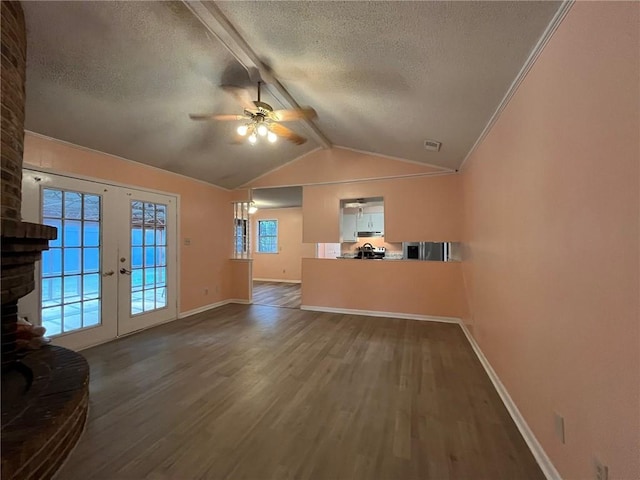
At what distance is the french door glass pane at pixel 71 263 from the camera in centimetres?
303

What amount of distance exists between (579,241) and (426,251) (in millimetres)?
3544

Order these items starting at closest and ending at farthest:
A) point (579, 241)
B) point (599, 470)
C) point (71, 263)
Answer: point (599, 470) → point (579, 241) → point (71, 263)

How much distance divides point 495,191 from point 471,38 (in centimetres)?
133

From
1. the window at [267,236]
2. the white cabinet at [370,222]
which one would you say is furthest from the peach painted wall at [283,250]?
the white cabinet at [370,222]

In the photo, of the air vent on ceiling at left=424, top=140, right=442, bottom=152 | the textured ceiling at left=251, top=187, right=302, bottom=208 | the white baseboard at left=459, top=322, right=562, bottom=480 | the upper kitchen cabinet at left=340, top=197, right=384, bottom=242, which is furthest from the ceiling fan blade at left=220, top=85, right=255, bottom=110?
the white baseboard at left=459, top=322, right=562, bottom=480

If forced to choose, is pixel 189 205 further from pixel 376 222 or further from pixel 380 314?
pixel 380 314

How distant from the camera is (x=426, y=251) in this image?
469cm

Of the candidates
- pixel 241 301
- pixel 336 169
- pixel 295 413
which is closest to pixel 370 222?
pixel 336 169

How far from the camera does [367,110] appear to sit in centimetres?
304

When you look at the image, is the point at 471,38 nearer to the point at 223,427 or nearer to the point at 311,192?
the point at 223,427

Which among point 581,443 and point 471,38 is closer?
point 581,443

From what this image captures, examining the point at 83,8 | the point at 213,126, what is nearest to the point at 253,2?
the point at 83,8

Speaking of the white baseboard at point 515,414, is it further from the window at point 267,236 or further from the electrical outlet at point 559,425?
the window at point 267,236

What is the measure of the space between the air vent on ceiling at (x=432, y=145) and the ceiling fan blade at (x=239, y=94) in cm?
227
